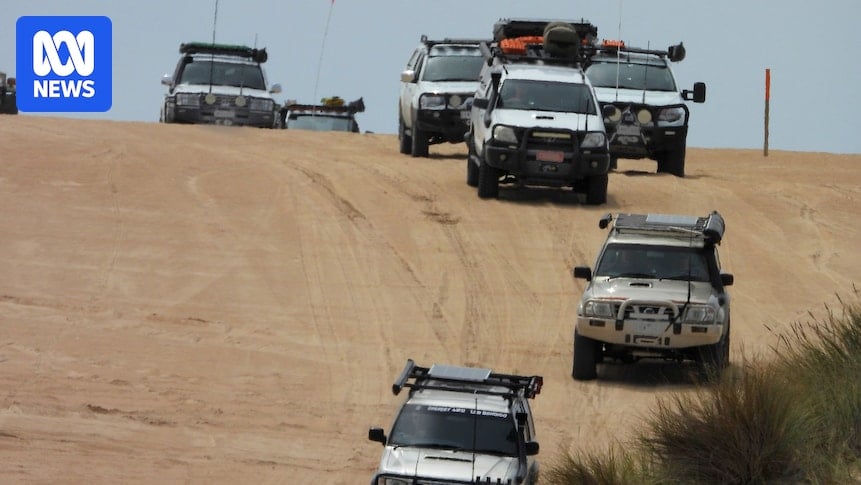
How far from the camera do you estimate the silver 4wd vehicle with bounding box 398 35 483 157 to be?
30812mm

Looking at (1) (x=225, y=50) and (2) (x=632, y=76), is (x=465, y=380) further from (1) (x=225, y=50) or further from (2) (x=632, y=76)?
(1) (x=225, y=50)

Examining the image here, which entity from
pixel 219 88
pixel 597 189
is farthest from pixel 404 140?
pixel 597 189

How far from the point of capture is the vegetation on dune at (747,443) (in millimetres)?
12672

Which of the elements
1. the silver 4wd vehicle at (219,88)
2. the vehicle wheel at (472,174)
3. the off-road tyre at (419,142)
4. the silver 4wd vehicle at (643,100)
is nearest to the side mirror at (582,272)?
the vehicle wheel at (472,174)

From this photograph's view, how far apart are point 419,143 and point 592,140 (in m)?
6.48

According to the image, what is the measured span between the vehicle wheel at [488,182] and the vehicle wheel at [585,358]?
8.79 m

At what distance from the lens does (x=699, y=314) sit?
1761 centimetres

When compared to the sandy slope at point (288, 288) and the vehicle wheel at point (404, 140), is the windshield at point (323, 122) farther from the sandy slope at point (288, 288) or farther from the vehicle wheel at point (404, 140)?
the vehicle wheel at point (404, 140)

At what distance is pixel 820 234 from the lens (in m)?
26.7

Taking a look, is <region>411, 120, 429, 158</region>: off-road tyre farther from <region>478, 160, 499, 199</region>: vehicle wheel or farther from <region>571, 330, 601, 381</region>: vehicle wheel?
<region>571, 330, 601, 381</region>: vehicle wheel

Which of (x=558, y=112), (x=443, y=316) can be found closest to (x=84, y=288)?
(x=443, y=316)

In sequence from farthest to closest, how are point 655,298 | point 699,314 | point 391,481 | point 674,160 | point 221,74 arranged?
point 221,74
point 674,160
point 655,298
point 699,314
point 391,481

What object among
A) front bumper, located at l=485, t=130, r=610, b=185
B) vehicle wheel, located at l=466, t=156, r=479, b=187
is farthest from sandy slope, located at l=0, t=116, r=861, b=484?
front bumper, located at l=485, t=130, r=610, b=185

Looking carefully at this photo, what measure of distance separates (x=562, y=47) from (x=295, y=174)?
462 cm
